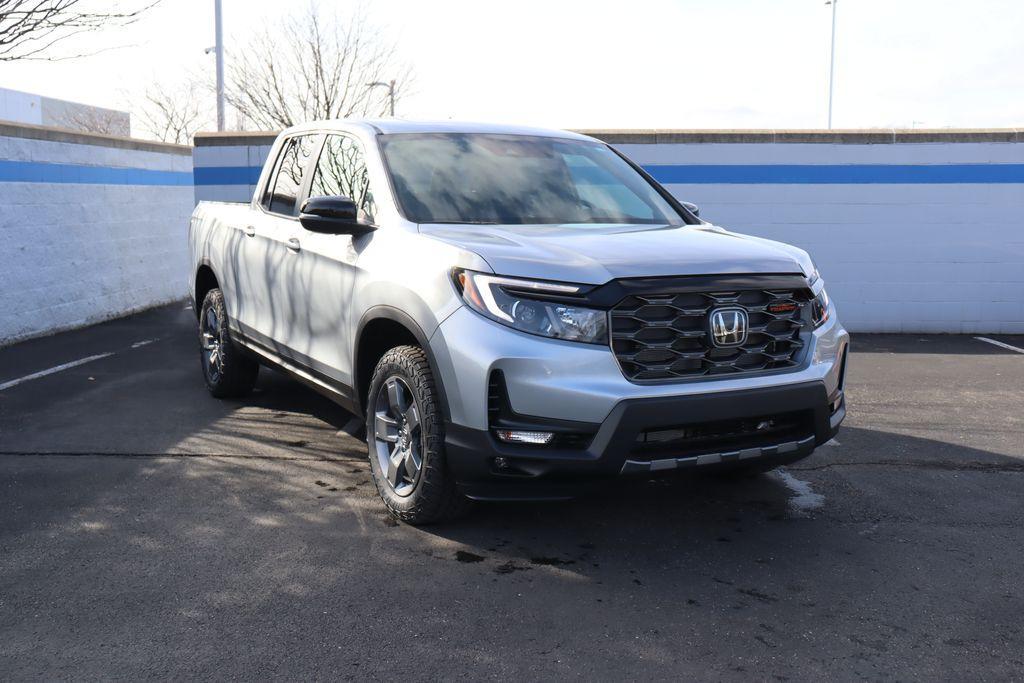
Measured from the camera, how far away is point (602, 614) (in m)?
3.55

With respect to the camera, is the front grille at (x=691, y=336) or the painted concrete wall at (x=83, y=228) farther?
the painted concrete wall at (x=83, y=228)

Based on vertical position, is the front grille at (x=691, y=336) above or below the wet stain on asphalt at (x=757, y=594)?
above

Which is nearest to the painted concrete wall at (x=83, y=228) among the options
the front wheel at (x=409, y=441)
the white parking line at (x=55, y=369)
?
the white parking line at (x=55, y=369)

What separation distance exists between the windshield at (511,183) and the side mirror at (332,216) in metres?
0.24

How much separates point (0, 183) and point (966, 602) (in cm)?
933

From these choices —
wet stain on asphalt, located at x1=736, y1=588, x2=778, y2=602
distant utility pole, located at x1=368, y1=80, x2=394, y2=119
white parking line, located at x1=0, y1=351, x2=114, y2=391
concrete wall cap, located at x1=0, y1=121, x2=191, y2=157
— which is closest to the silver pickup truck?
wet stain on asphalt, located at x1=736, y1=588, x2=778, y2=602

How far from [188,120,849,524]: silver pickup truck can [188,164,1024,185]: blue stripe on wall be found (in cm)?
570

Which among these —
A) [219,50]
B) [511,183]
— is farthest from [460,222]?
[219,50]

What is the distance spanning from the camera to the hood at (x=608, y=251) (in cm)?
385

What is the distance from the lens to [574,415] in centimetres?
370

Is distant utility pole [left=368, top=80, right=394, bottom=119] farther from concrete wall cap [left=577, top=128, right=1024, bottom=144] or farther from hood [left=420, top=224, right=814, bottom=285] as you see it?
hood [left=420, top=224, right=814, bottom=285]

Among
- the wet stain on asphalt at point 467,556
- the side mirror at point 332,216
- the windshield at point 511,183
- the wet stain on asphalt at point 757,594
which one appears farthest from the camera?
the windshield at point 511,183

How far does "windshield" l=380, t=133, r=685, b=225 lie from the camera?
189 inches

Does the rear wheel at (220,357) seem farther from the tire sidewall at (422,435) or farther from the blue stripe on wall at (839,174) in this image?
the blue stripe on wall at (839,174)
